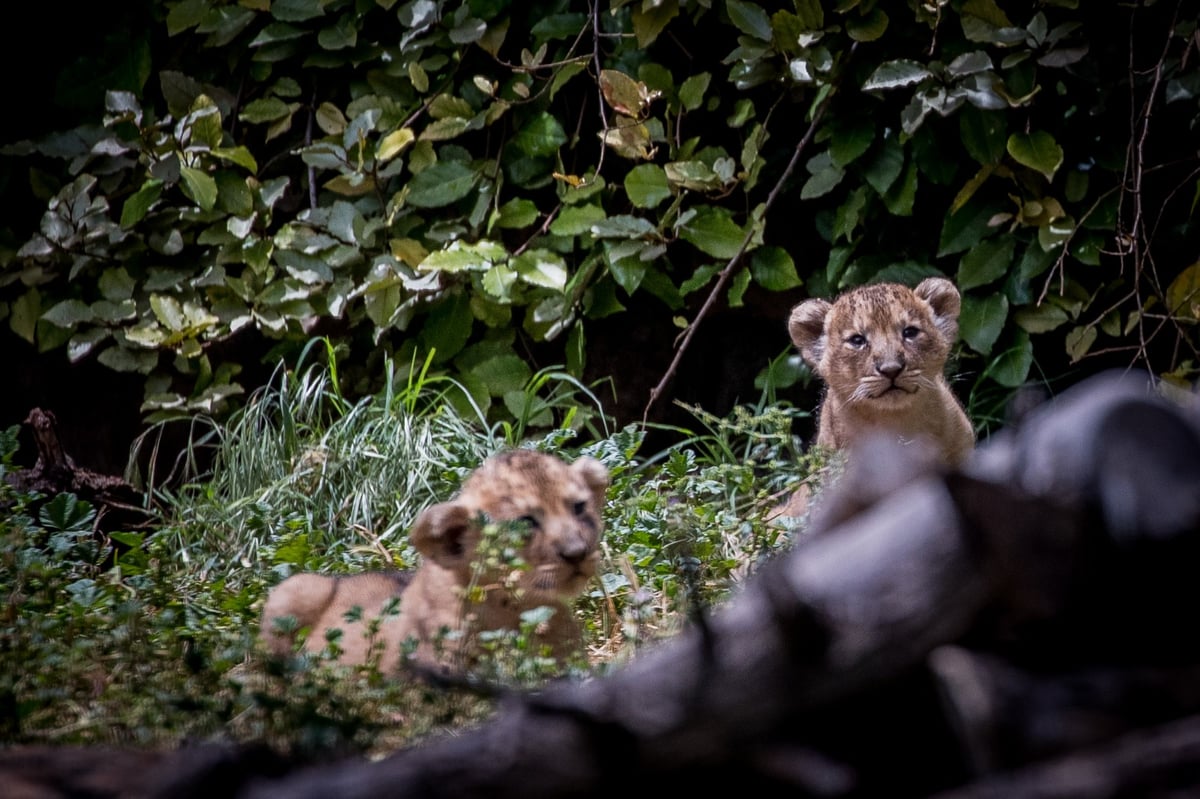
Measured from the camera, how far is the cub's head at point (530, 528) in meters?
3.99

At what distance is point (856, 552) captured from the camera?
2.04 m

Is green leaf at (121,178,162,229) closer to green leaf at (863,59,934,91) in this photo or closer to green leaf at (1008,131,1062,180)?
green leaf at (863,59,934,91)

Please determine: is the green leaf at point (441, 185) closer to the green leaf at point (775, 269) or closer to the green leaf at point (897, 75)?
the green leaf at point (775, 269)

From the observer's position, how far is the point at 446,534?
13.3 ft

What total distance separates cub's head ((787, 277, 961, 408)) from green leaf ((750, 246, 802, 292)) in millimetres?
618

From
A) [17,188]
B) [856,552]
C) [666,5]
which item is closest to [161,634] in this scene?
[856,552]

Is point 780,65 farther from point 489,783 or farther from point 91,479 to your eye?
point 489,783

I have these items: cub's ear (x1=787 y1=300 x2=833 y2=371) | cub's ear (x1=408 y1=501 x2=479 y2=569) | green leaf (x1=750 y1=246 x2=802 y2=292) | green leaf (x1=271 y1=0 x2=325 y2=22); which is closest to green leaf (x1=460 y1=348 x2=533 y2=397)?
green leaf (x1=750 y1=246 x2=802 y2=292)

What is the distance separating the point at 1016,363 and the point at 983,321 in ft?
0.95

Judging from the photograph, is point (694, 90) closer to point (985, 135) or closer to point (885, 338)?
point (985, 135)

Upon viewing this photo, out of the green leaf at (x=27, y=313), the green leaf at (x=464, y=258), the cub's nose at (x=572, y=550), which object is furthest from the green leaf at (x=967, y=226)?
the green leaf at (x=27, y=313)

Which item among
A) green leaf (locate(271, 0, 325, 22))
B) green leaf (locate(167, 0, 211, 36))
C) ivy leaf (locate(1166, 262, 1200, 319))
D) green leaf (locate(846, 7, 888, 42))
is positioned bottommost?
ivy leaf (locate(1166, 262, 1200, 319))

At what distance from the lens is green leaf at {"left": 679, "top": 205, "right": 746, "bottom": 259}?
285 inches

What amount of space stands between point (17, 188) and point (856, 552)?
8.03m
